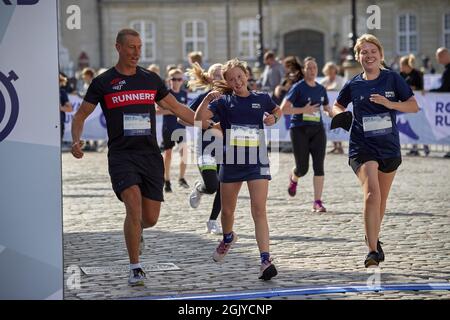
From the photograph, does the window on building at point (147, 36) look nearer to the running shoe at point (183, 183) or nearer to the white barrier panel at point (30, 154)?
the running shoe at point (183, 183)

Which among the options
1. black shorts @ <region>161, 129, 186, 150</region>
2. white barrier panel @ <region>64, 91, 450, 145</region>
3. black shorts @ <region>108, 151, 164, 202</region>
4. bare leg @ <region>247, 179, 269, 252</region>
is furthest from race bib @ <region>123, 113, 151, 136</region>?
white barrier panel @ <region>64, 91, 450, 145</region>

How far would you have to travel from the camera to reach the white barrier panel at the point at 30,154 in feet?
21.7

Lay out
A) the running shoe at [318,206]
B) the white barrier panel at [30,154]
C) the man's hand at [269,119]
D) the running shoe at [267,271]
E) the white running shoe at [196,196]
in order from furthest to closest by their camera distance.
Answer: the running shoe at [318,206] < the white running shoe at [196,196] < the man's hand at [269,119] < the running shoe at [267,271] < the white barrier panel at [30,154]

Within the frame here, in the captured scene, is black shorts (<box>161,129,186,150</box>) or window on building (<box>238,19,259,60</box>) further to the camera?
window on building (<box>238,19,259,60</box>)

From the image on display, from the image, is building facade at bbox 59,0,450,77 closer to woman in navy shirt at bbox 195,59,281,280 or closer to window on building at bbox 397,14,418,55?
window on building at bbox 397,14,418,55

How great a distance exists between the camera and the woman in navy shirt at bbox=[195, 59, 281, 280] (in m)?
9.54

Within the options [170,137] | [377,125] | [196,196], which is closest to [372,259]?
[377,125]

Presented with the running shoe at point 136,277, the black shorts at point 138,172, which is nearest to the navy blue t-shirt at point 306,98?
the black shorts at point 138,172

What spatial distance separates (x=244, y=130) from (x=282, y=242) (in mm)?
2049

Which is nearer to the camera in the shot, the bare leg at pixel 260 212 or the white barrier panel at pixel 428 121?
the bare leg at pixel 260 212

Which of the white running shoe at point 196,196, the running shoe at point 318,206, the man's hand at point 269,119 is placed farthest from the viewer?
the running shoe at point 318,206

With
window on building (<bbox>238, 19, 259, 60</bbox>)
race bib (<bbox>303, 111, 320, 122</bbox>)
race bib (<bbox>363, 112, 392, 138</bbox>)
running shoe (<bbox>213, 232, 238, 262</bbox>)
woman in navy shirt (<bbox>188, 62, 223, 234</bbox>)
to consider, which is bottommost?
running shoe (<bbox>213, 232, 238, 262</bbox>)

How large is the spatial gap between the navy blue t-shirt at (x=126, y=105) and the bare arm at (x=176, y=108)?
0.65ft

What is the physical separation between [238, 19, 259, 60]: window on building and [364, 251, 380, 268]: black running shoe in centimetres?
5231
